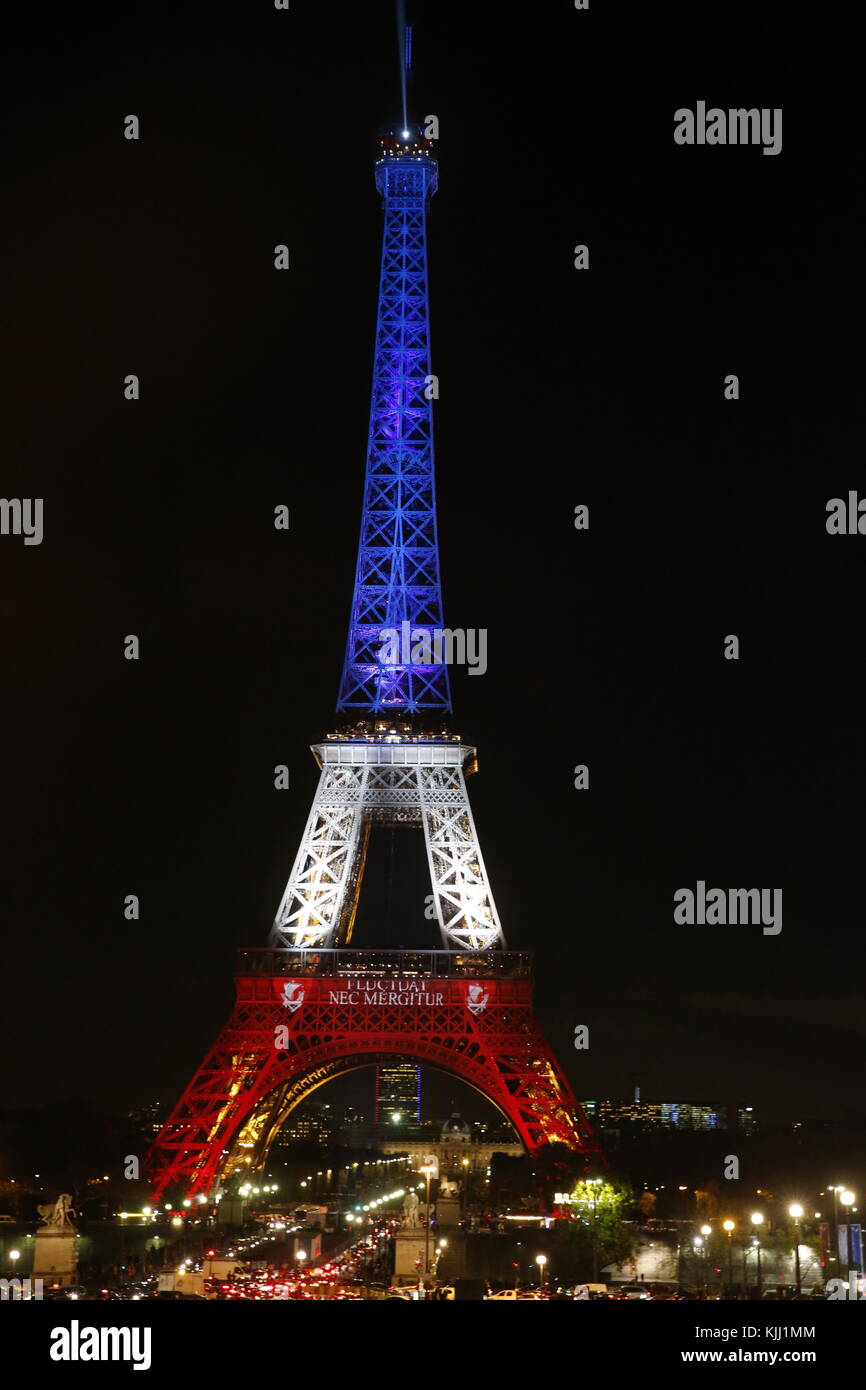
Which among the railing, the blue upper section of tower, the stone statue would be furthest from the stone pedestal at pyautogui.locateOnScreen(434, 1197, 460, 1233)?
the blue upper section of tower

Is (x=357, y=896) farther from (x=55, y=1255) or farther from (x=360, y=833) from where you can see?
(x=55, y=1255)

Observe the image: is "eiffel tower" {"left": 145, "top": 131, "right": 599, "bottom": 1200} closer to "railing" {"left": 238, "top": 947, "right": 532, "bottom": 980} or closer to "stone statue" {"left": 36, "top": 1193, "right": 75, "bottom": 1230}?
"railing" {"left": 238, "top": 947, "right": 532, "bottom": 980}

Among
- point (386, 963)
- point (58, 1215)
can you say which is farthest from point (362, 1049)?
point (58, 1215)

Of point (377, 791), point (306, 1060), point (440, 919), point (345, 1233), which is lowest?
point (345, 1233)

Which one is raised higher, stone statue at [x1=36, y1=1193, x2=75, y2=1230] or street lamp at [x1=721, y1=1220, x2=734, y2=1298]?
stone statue at [x1=36, y1=1193, x2=75, y2=1230]
